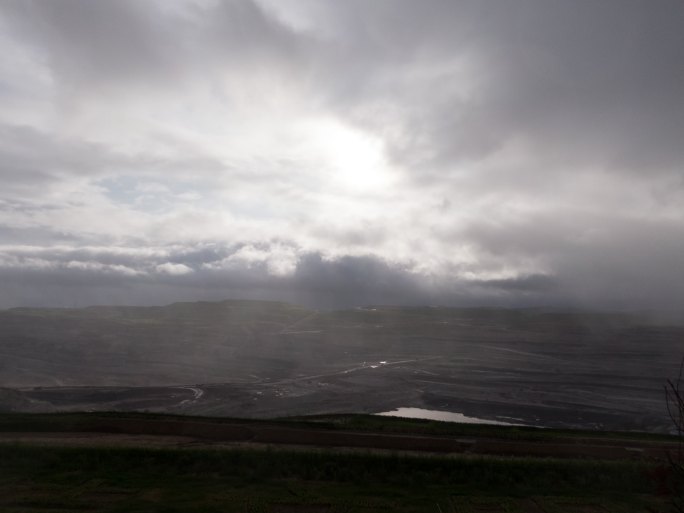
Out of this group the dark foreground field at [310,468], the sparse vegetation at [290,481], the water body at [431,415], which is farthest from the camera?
the water body at [431,415]

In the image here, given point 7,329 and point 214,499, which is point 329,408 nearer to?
point 214,499

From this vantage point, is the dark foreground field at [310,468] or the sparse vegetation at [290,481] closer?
the sparse vegetation at [290,481]

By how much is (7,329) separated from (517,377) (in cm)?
10086

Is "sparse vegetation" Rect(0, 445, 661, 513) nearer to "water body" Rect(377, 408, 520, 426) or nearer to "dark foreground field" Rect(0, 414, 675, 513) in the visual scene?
"dark foreground field" Rect(0, 414, 675, 513)

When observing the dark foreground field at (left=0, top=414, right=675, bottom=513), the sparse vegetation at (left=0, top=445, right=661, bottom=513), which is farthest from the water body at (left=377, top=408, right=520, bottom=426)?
the sparse vegetation at (left=0, top=445, right=661, bottom=513)

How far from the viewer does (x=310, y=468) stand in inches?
801

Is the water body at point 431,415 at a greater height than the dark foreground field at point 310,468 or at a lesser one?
lesser

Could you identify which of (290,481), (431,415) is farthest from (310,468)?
(431,415)

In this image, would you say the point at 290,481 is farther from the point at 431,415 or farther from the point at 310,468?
the point at 431,415

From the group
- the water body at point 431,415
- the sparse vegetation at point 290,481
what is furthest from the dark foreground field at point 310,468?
the water body at point 431,415

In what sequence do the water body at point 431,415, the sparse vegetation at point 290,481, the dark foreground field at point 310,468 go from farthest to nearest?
the water body at point 431,415 < the dark foreground field at point 310,468 < the sparse vegetation at point 290,481

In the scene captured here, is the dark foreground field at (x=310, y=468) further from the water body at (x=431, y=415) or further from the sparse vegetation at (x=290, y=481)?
the water body at (x=431, y=415)

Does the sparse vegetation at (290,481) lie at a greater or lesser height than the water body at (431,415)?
greater

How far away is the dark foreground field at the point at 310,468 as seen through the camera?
1691 cm
